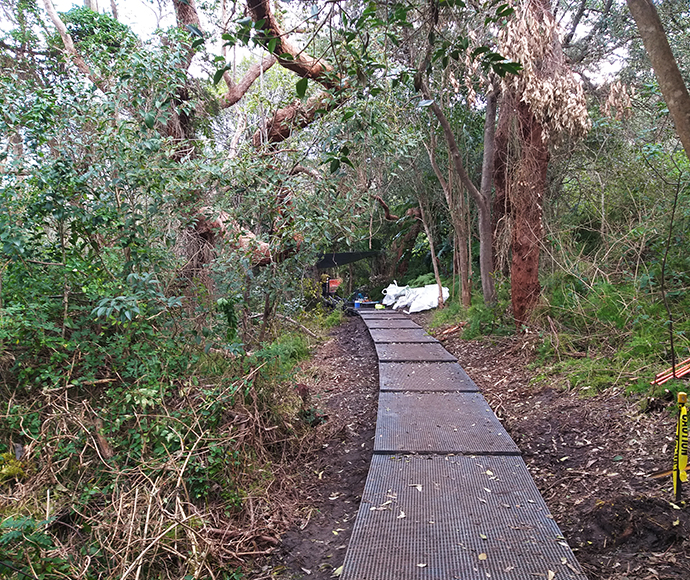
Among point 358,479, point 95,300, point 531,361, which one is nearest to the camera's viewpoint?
point 95,300

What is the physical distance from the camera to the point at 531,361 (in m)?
4.98

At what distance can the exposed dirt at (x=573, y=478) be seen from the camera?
1965mm

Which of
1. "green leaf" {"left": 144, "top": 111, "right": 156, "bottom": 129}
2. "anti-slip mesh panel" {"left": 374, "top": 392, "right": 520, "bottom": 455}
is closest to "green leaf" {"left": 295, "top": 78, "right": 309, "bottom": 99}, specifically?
"green leaf" {"left": 144, "top": 111, "right": 156, "bottom": 129}

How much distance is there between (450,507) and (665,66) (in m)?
2.13

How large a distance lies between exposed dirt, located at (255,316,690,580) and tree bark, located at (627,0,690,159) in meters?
1.59

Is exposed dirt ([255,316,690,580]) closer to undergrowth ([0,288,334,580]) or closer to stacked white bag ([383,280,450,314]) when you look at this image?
undergrowth ([0,288,334,580])

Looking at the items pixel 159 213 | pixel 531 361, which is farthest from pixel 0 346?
pixel 531 361

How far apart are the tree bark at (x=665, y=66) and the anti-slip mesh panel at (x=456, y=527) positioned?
1.68m

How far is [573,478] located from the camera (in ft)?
8.90

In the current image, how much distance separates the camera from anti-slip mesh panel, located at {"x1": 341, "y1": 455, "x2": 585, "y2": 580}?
1.88 m

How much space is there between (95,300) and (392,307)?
35.1ft

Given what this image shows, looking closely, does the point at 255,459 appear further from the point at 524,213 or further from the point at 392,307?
the point at 392,307

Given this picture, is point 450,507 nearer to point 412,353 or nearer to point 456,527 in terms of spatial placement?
point 456,527

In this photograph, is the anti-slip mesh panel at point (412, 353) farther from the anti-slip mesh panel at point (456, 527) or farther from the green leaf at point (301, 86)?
the green leaf at point (301, 86)
